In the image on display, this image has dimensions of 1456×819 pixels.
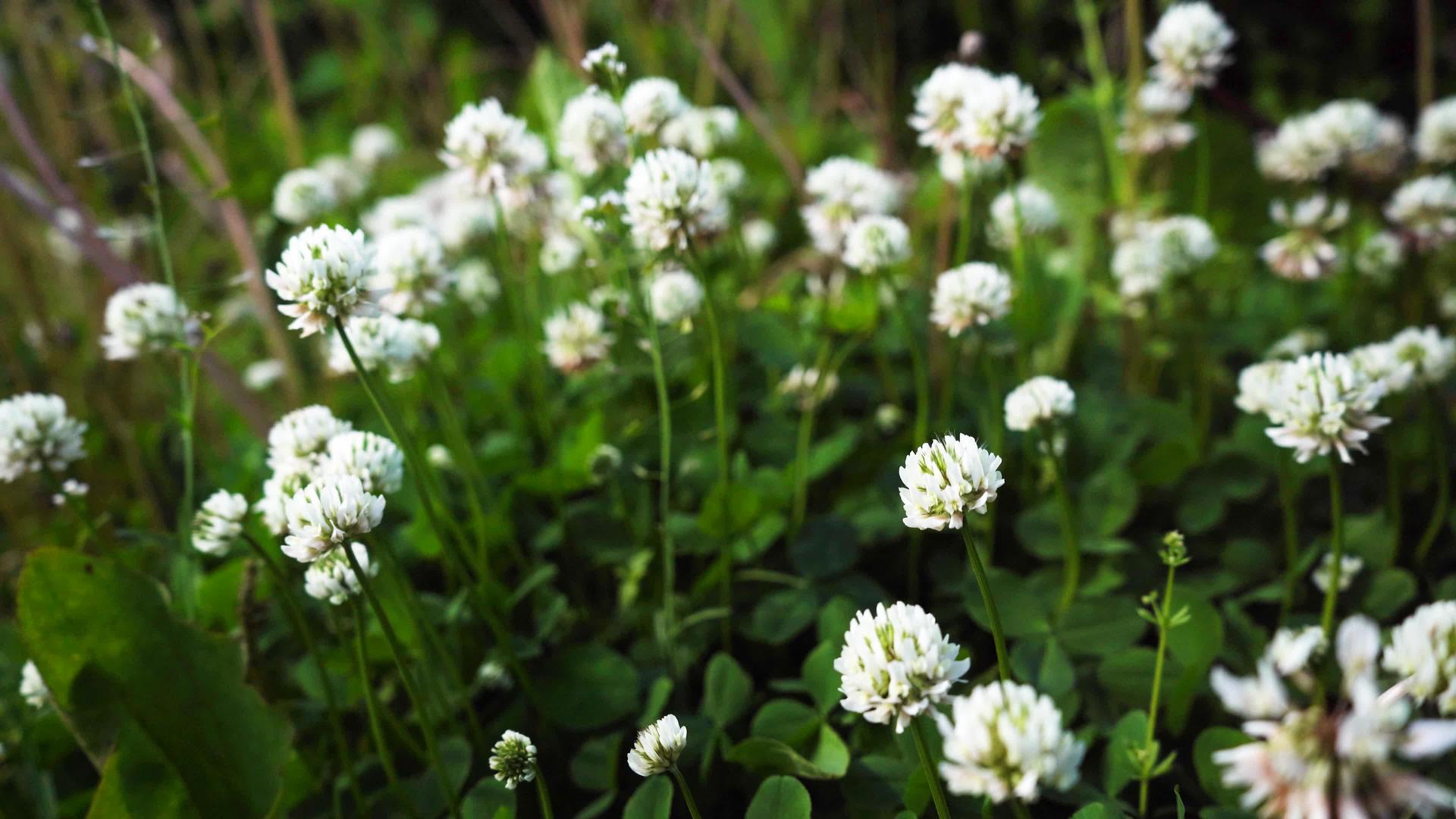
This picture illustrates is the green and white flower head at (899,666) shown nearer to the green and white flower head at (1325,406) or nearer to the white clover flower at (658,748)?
the white clover flower at (658,748)

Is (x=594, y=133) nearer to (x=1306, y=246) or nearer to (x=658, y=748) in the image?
(x=658, y=748)

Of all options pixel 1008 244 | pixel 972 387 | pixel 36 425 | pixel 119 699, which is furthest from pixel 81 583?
pixel 1008 244

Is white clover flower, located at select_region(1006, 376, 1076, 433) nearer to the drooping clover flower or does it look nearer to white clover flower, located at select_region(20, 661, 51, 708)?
the drooping clover flower

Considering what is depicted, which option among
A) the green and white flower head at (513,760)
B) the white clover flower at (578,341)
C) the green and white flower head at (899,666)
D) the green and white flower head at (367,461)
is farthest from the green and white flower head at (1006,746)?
the white clover flower at (578,341)

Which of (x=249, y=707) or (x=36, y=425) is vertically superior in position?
(x=36, y=425)

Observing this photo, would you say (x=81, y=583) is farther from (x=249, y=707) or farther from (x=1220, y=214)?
(x=1220, y=214)

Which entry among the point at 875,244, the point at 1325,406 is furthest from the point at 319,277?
the point at 1325,406
